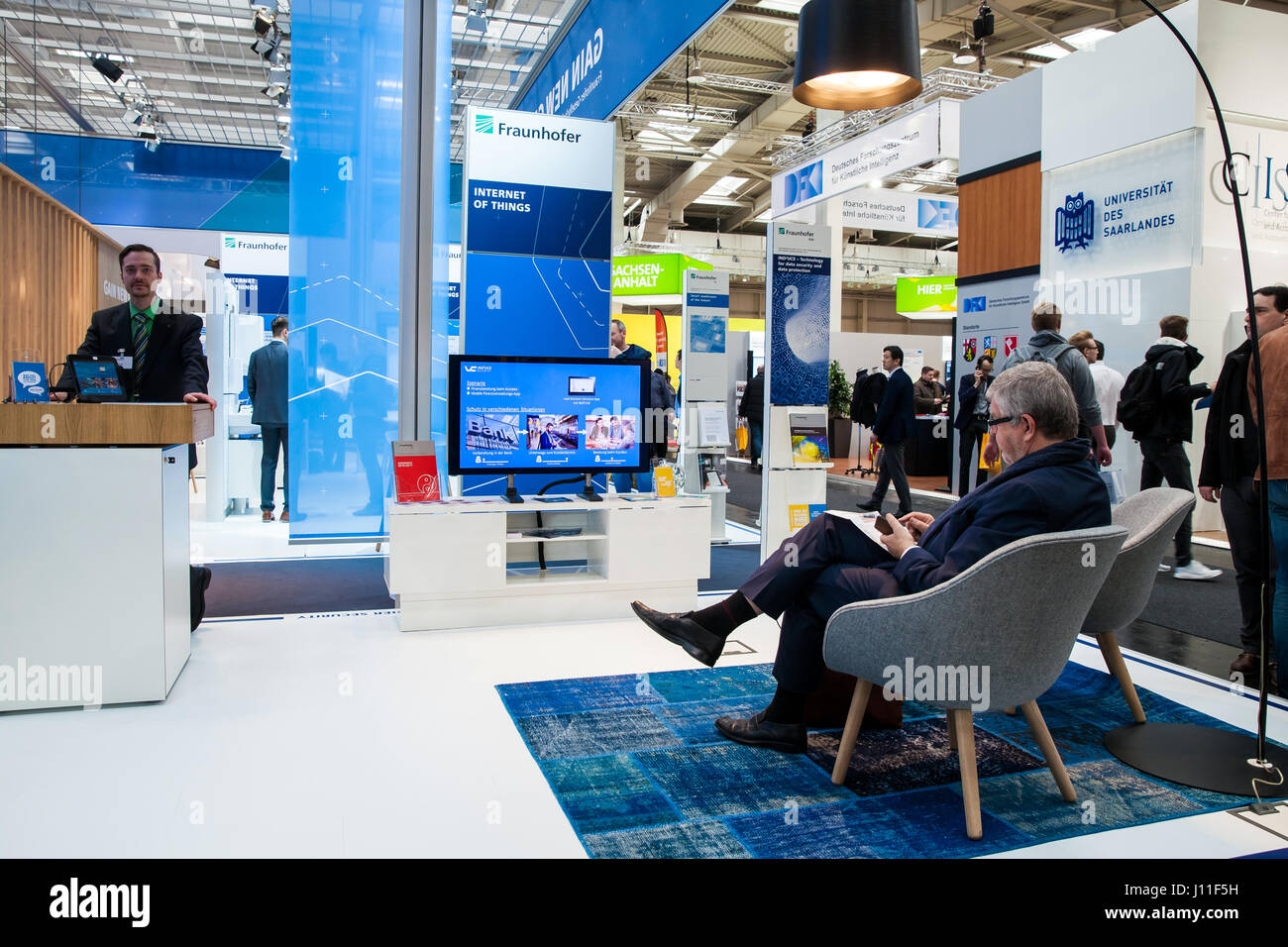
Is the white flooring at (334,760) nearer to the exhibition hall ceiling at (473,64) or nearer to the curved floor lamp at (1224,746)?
→ the curved floor lamp at (1224,746)

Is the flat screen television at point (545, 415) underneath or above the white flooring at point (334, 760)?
above

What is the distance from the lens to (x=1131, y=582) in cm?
303

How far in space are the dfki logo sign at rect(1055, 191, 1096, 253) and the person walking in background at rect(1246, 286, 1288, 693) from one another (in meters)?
5.19

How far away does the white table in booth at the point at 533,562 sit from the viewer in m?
4.15

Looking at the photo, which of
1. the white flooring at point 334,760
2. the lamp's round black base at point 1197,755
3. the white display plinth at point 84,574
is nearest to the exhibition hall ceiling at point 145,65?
the white display plinth at point 84,574

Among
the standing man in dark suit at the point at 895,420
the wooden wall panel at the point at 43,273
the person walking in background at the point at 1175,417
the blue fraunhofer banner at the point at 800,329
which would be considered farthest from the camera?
the wooden wall panel at the point at 43,273

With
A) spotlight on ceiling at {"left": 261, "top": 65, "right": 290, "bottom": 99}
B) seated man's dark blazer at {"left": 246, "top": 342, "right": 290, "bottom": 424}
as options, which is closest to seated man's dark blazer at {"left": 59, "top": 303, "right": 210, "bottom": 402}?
seated man's dark blazer at {"left": 246, "top": 342, "right": 290, "bottom": 424}

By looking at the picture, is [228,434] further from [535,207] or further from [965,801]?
[965,801]

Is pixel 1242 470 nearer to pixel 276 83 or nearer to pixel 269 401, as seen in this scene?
pixel 269 401

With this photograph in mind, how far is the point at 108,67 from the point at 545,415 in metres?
7.90

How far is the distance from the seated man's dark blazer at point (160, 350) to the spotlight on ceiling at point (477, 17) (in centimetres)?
442
